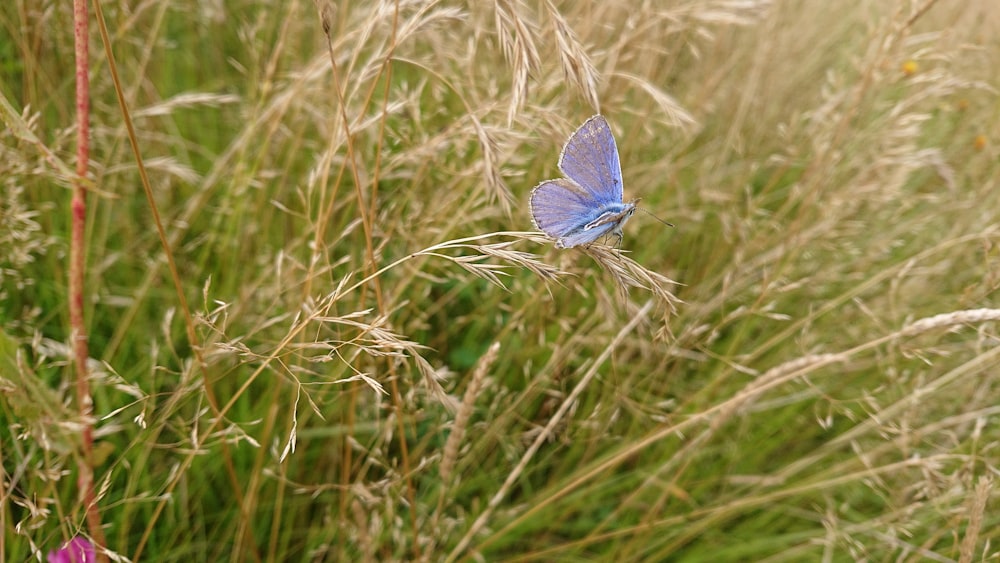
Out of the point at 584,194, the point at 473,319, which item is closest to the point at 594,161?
the point at 584,194

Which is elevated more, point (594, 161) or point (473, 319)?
point (594, 161)

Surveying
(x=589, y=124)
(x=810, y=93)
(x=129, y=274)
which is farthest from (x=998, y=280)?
(x=810, y=93)

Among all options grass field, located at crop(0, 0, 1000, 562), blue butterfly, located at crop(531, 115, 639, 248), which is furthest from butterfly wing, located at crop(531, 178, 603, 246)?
grass field, located at crop(0, 0, 1000, 562)

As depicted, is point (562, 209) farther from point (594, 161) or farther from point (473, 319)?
point (473, 319)

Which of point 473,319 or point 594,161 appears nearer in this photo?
point 594,161

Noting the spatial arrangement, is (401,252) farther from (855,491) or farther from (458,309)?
(855,491)

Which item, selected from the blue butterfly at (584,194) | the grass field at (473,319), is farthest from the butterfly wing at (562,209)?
the grass field at (473,319)

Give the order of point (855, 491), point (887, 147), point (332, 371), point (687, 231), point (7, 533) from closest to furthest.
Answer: point (7, 533), point (332, 371), point (855, 491), point (887, 147), point (687, 231)
